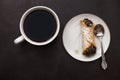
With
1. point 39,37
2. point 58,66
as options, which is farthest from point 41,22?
point 58,66

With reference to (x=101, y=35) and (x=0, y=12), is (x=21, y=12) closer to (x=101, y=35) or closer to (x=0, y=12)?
(x=0, y=12)

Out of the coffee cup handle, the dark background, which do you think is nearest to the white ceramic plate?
the dark background

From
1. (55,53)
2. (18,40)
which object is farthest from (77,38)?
(18,40)

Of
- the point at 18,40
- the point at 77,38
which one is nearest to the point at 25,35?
the point at 18,40

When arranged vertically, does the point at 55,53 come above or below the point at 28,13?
below

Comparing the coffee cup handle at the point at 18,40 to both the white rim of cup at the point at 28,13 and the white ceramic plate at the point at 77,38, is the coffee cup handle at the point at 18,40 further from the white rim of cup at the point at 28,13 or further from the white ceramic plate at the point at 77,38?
the white ceramic plate at the point at 77,38

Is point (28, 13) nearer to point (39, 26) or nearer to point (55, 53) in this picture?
point (39, 26)

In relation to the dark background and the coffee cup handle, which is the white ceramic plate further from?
the coffee cup handle
